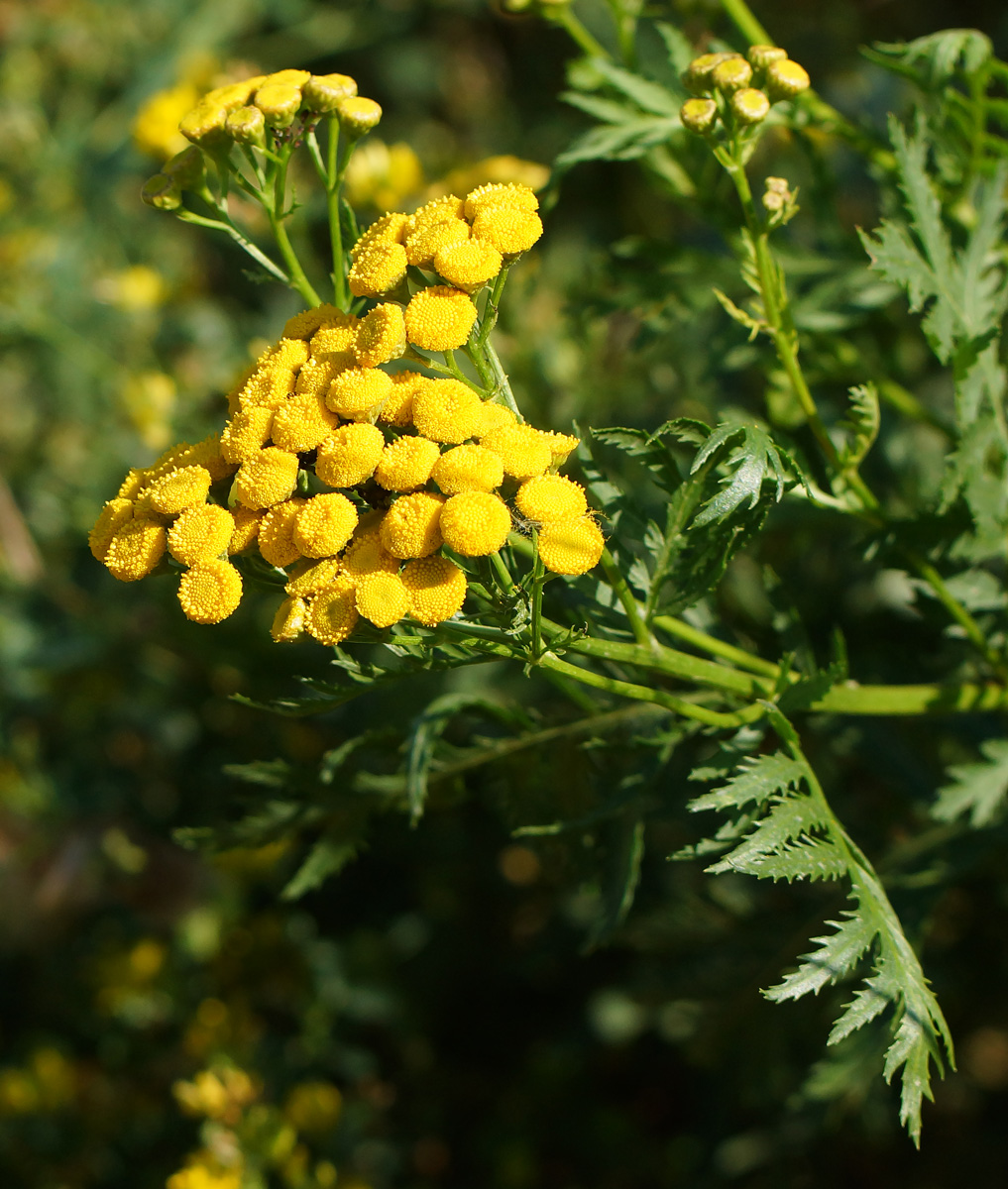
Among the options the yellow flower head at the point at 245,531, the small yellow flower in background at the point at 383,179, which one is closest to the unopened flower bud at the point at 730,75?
the yellow flower head at the point at 245,531

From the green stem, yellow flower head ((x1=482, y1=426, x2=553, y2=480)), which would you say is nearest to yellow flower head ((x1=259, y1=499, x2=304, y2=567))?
yellow flower head ((x1=482, y1=426, x2=553, y2=480))

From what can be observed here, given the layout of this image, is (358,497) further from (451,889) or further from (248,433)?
(451,889)

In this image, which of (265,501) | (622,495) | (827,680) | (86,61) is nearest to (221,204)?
(265,501)

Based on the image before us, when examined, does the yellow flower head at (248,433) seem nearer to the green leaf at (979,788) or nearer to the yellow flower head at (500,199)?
the yellow flower head at (500,199)

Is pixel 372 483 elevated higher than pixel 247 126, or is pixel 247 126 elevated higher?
pixel 247 126

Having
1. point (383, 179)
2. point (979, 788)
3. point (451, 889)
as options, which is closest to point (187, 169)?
point (383, 179)

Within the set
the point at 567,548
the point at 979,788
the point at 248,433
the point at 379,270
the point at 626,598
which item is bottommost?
the point at 979,788

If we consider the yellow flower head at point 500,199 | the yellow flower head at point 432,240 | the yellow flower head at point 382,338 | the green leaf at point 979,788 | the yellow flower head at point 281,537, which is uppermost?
the yellow flower head at point 500,199

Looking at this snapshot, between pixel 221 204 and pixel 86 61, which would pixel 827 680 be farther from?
pixel 86 61
